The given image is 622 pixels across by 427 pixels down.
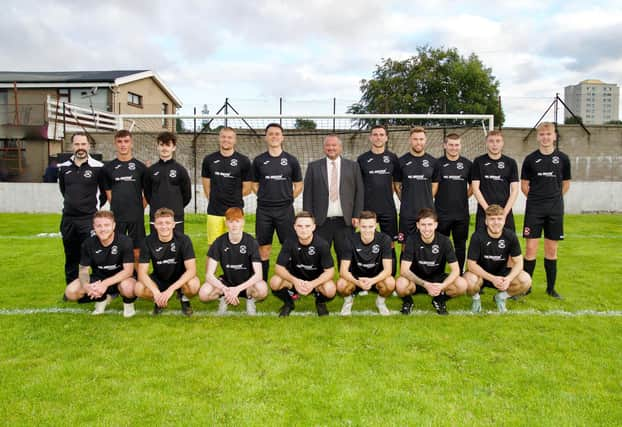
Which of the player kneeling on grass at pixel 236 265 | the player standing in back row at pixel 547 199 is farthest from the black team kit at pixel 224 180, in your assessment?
the player standing in back row at pixel 547 199

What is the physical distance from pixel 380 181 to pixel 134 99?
23.6 metres

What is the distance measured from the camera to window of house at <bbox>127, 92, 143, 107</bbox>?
81.5 ft

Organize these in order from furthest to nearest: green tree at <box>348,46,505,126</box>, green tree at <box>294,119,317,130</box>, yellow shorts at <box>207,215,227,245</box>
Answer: green tree at <box>348,46,505,126</box> → green tree at <box>294,119,317,130</box> → yellow shorts at <box>207,215,227,245</box>

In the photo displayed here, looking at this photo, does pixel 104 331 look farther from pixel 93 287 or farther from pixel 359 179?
pixel 359 179

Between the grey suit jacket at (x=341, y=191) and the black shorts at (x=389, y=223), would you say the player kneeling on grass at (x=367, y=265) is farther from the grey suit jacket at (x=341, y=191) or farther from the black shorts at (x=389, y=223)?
the black shorts at (x=389, y=223)

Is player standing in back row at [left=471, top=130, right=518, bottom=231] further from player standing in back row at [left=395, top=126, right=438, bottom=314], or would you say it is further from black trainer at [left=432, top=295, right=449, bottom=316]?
black trainer at [left=432, top=295, right=449, bottom=316]

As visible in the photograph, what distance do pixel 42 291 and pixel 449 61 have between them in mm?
37845

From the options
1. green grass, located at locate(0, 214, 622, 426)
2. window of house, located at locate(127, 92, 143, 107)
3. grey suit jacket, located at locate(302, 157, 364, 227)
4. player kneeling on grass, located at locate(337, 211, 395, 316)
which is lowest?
green grass, located at locate(0, 214, 622, 426)

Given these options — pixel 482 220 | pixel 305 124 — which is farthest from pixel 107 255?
pixel 305 124

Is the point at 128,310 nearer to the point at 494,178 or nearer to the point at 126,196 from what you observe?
the point at 126,196

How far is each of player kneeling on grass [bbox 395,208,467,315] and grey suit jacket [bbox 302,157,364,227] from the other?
77cm

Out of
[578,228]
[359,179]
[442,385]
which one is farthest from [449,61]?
[442,385]

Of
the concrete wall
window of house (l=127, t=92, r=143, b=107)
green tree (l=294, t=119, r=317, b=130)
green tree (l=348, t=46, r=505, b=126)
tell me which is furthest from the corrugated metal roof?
green tree (l=348, t=46, r=505, b=126)

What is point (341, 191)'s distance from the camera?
17.0 ft
